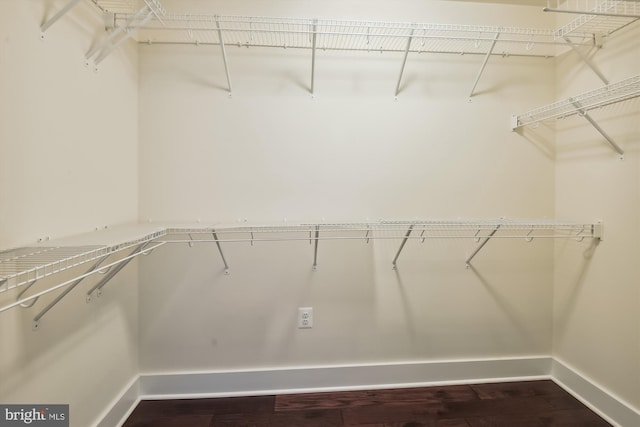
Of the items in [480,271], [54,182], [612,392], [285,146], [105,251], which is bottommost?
[612,392]

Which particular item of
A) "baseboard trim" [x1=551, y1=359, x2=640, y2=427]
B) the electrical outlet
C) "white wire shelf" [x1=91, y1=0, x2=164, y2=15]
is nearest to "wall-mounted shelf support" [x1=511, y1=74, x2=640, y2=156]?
"baseboard trim" [x1=551, y1=359, x2=640, y2=427]

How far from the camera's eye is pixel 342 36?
5.07ft

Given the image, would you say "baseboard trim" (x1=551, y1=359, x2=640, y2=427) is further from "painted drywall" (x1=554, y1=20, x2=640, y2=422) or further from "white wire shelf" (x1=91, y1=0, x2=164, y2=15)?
"white wire shelf" (x1=91, y1=0, x2=164, y2=15)

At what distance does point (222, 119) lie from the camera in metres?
1.56

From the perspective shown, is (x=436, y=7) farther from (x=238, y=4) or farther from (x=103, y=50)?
(x=103, y=50)

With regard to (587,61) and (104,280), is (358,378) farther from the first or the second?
(587,61)

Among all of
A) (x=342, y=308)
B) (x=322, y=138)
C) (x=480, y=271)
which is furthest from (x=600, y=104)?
(x=342, y=308)

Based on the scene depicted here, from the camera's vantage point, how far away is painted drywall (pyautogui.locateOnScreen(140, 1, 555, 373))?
1551 mm

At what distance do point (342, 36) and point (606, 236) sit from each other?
1688 mm

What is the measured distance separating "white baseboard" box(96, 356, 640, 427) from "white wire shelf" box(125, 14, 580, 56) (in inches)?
69.7

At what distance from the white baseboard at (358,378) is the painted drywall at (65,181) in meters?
0.21

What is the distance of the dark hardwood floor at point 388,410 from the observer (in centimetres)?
138

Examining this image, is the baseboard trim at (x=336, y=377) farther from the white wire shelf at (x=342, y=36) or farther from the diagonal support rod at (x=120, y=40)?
the white wire shelf at (x=342, y=36)

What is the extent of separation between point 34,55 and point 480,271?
86.1 inches
